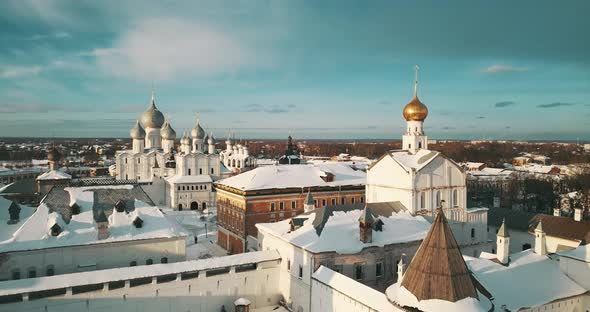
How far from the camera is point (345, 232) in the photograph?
24.3 meters

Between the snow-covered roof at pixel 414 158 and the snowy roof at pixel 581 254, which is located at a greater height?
the snow-covered roof at pixel 414 158

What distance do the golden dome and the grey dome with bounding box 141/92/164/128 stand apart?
4653 cm

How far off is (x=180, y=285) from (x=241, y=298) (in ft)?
11.0

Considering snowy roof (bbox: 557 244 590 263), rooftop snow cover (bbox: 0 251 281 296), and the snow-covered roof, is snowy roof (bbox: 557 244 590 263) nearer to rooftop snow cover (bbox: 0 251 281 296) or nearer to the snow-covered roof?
the snow-covered roof

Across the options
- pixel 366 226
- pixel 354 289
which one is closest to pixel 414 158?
pixel 366 226

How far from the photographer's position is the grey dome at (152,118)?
224ft

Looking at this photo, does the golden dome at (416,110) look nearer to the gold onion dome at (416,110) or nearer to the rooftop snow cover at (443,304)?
the gold onion dome at (416,110)

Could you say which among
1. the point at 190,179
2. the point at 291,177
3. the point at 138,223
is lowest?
the point at 190,179

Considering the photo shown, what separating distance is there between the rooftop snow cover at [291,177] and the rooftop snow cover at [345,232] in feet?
28.1

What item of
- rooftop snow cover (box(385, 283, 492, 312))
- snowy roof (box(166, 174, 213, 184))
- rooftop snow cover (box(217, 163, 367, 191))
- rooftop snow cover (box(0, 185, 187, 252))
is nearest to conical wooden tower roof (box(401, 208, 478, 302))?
rooftop snow cover (box(385, 283, 492, 312))

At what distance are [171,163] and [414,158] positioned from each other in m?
43.0

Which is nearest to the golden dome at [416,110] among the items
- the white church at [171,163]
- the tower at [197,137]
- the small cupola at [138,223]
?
the small cupola at [138,223]

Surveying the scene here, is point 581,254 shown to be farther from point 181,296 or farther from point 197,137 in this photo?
point 197,137

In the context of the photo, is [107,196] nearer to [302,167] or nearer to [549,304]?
[302,167]
